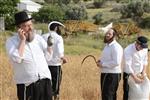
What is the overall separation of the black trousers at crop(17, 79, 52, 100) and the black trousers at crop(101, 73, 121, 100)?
238cm

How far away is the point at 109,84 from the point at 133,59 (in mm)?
591

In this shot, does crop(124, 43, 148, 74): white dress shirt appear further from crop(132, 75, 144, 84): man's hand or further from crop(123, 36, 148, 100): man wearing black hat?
crop(132, 75, 144, 84): man's hand

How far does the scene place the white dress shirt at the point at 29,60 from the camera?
5.91 meters

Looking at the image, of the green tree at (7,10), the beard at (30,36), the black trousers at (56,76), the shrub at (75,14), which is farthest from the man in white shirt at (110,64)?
the shrub at (75,14)

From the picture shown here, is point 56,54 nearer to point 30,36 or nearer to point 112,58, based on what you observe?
point 112,58

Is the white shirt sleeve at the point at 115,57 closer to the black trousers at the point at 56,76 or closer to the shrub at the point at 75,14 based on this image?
the black trousers at the point at 56,76

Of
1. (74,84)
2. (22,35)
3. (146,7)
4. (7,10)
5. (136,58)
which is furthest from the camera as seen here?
(146,7)

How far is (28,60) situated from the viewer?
5.96 meters

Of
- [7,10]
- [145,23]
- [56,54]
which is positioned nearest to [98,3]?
[145,23]

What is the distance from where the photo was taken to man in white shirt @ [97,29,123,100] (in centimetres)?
821

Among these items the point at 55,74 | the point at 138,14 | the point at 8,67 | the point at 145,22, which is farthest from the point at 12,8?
the point at 55,74

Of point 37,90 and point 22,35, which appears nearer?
point 22,35

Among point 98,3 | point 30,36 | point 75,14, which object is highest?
point 30,36

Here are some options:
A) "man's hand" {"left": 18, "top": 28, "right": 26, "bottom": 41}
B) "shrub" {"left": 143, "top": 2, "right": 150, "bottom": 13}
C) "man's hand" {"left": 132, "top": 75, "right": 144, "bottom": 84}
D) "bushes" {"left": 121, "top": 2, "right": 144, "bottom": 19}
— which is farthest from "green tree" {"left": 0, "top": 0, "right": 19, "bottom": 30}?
"man's hand" {"left": 18, "top": 28, "right": 26, "bottom": 41}
